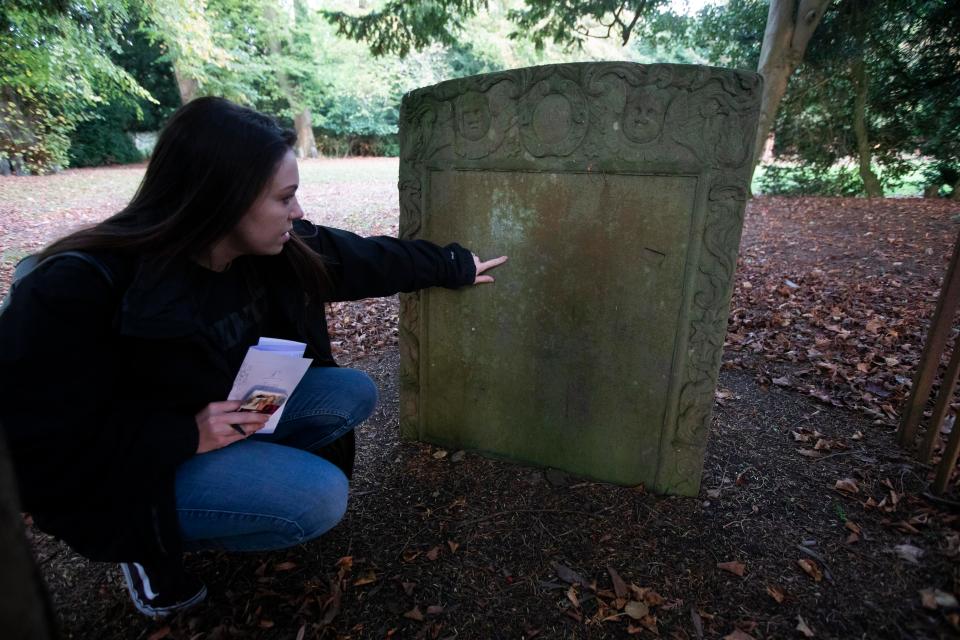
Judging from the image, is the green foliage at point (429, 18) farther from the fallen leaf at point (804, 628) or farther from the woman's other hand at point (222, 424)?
the fallen leaf at point (804, 628)

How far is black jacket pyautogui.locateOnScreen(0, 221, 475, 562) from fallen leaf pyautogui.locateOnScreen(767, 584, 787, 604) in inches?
86.7

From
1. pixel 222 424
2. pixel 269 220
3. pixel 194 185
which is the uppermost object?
pixel 194 185

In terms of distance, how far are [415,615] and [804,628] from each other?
1.43 m

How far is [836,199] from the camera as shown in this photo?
10406 millimetres

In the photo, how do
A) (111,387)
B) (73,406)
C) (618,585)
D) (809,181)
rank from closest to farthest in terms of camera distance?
1. (73,406)
2. (111,387)
3. (618,585)
4. (809,181)

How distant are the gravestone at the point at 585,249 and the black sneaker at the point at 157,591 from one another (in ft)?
4.81

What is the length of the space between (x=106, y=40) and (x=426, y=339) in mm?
15062

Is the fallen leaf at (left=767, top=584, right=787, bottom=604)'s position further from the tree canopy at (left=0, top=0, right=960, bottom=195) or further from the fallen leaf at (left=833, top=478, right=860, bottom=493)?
the tree canopy at (left=0, top=0, right=960, bottom=195)

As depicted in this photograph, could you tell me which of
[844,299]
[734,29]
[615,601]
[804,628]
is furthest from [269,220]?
[734,29]

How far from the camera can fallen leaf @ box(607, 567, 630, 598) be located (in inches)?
82.5

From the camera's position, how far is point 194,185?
5.53 feet

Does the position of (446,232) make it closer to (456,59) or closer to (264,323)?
(264,323)

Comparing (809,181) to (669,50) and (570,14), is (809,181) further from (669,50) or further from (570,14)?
(570,14)

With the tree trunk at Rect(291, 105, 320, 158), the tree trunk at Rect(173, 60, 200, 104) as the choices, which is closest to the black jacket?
the tree trunk at Rect(173, 60, 200, 104)
